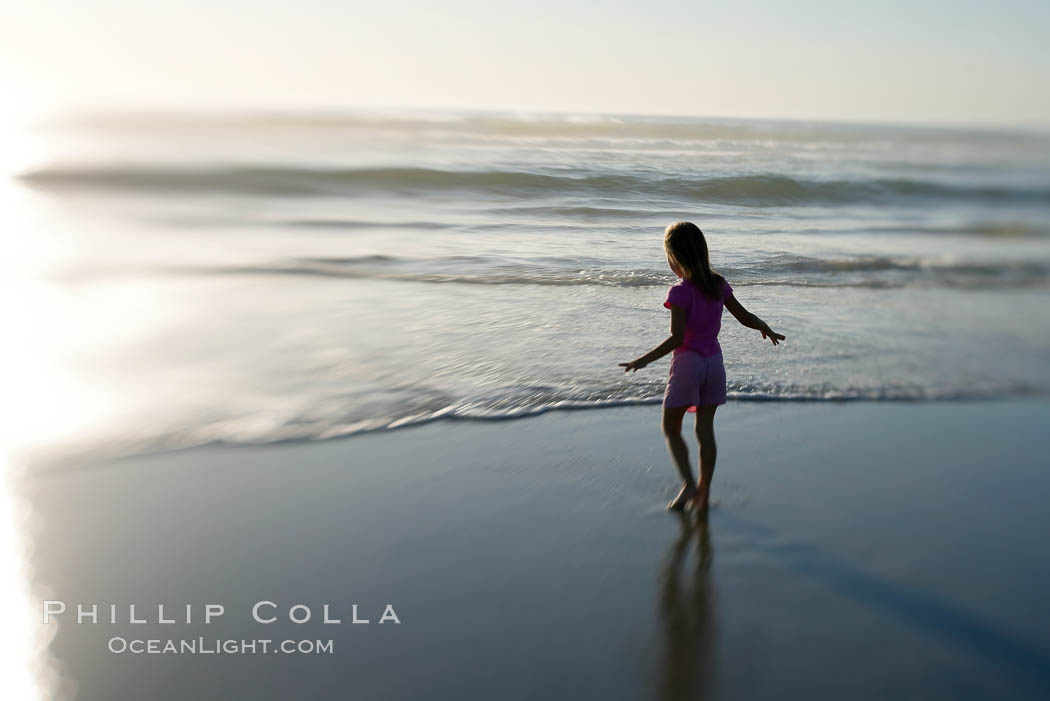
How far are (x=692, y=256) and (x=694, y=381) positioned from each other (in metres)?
0.54

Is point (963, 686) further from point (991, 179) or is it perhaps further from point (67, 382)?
point (991, 179)

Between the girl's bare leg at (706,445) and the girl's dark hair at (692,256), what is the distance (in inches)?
20.5

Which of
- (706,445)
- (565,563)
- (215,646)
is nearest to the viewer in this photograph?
(215,646)

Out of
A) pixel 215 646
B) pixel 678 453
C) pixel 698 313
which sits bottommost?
pixel 215 646

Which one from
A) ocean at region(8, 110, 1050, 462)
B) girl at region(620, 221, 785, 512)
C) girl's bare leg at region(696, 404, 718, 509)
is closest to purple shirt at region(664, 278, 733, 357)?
girl at region(620, 221, 785, 512)

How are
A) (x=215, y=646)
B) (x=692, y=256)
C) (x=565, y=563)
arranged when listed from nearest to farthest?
(x=215, y=646) → (x=565, y=563) → (x=692, y=256)

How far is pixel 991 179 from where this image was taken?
1891 centimetres

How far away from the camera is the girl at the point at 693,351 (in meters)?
3.56

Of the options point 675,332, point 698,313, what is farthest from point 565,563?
point 698,313

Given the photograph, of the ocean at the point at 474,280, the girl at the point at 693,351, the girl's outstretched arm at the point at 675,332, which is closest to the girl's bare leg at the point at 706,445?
the girl at the point at 693,351

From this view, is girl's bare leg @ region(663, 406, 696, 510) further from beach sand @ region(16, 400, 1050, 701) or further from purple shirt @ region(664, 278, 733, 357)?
purple shirt @ region(664, 278, 733, 357)

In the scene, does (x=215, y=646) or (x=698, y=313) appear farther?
(x=698, y=313)

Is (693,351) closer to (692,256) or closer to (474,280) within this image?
(692,256)

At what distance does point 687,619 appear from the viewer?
2.80 m
